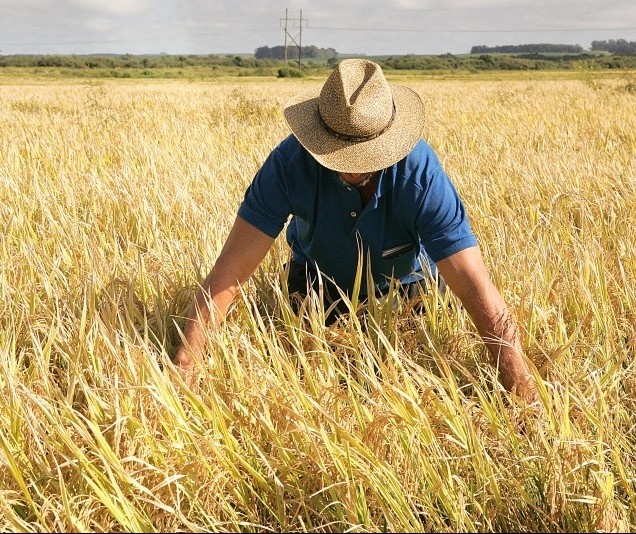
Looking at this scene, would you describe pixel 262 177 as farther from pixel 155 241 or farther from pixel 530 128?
pixel 530 128

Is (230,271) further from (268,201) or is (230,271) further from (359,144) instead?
(359,144)

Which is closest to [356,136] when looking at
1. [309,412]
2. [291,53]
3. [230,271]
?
[230,271]

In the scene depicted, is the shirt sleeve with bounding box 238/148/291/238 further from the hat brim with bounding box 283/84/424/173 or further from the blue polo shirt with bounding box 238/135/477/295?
the hat brim with bounding box 283/84/424/173

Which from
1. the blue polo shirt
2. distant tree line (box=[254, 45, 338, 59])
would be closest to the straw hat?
the blue polo shirt

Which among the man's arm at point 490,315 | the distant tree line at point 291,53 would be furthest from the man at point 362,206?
the distant tree line at point 291,53

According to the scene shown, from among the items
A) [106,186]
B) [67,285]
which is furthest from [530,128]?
→ [67,285]

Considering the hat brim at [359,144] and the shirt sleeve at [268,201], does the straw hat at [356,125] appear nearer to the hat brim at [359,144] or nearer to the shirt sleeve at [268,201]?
the hat brim at [359,144]

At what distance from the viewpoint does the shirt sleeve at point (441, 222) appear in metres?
1.83

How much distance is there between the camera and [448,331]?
78.1 inches

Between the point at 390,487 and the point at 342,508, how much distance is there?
0.11 m

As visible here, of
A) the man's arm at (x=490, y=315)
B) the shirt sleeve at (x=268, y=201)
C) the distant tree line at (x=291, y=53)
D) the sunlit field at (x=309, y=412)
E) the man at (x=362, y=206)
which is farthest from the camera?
the distant tree line at (x=291, y=53)

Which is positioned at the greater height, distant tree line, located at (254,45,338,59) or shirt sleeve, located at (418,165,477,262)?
distant tree line, located at (254,45,338,59)

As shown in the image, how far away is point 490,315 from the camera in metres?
1.75

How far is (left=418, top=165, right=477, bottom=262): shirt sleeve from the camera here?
71.9 inches
